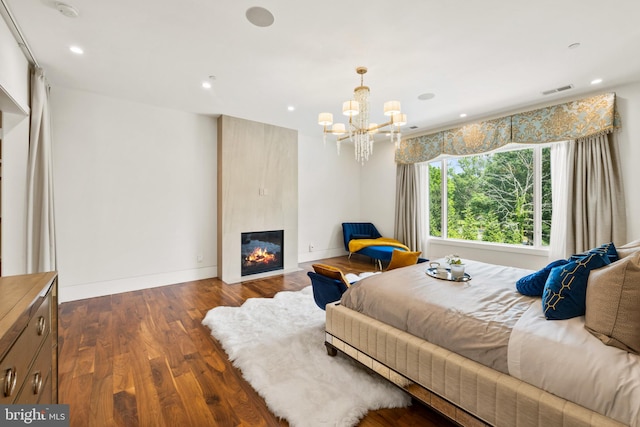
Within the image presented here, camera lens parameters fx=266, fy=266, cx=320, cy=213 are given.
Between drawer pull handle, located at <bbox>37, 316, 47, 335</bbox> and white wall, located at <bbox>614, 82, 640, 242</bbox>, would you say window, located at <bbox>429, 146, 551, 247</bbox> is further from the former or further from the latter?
drawer pull handle, located at <bbox>37, 316, 47, 335</bbox>

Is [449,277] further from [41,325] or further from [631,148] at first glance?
[631,148]

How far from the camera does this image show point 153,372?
2105mm

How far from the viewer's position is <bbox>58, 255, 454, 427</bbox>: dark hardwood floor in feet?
5.47

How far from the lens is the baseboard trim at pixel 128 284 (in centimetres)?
354

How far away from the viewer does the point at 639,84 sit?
3291 millimetres

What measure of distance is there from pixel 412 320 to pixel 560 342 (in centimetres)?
76

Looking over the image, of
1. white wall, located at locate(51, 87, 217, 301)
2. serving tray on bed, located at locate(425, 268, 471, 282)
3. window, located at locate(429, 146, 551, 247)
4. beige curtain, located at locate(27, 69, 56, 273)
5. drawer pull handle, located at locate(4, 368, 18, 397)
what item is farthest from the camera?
window, located at locate(429, 146, 551, 247)

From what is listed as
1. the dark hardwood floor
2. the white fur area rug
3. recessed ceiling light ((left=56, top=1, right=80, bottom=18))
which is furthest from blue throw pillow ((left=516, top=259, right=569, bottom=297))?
recessed ceiling light ((left=56, top=1, right=80, bottom=18))

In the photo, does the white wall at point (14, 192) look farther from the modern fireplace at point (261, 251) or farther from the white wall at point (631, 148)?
the white wall at point (631, 148)

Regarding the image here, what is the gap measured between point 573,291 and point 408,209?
14.0 feet

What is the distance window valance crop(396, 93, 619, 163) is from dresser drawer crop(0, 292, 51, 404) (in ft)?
18.1

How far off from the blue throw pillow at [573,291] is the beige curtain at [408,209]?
4.05 metres

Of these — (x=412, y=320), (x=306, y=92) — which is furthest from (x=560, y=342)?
(x=306, y=92)

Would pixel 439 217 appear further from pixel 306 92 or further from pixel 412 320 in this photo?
pixel 412 320
